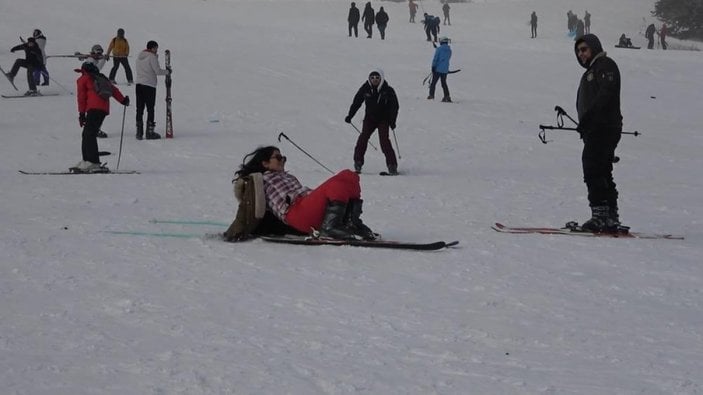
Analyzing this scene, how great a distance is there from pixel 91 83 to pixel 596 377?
877 cm

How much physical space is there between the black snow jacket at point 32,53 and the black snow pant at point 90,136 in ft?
28.5

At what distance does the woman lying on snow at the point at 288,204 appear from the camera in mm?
6949

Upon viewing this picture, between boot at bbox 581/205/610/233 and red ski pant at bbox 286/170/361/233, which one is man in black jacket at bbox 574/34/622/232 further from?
red ski pant at bbox 286/170/361/233

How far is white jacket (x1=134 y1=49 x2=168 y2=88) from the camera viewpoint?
14.3 metres

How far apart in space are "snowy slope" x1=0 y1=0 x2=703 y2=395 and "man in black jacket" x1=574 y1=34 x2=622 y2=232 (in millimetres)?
521

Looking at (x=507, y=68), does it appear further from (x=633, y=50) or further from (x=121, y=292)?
(x=121, y=292)

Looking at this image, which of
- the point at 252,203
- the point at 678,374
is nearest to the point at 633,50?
the point at 252,203

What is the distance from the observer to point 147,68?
14344mm

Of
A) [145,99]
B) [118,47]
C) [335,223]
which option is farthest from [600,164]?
[118,47]

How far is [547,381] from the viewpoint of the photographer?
3947 mm

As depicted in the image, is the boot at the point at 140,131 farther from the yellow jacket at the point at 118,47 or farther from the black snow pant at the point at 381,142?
the yellow jacket at the point at 118,47

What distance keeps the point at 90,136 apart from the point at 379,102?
3708 millimetres

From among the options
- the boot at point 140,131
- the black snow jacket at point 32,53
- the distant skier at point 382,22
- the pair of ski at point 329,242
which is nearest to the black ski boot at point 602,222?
the pair of ski at point 329,242

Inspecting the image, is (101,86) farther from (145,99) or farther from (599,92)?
(599,92)
